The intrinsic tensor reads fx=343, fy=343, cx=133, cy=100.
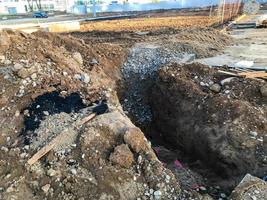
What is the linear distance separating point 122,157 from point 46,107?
1.91 m

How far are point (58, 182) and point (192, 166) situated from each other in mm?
2894

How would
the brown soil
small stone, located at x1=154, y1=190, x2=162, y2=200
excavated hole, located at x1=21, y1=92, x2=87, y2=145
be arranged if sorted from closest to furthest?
small stone, located at x1=154, y1=190, x2=162, y2=200 < excavated hole, located at x1=21, y1=92, x2=87, y2=145 < the brown soil

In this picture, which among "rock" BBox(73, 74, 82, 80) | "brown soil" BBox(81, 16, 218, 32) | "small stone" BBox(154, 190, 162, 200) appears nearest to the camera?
"small stone" BBox(154, 190, 162, 200)

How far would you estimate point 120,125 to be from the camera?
5605 millimetres

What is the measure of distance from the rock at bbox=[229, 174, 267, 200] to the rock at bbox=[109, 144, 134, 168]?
1.49m

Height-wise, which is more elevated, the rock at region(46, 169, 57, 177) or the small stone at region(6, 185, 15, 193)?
the rock at region(46, 169, 57, 177)

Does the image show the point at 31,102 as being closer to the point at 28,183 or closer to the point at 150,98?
the point at 28,183

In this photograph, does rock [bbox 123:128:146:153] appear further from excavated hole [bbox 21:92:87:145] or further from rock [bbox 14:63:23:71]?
rock [bbox 14:63:23:71]

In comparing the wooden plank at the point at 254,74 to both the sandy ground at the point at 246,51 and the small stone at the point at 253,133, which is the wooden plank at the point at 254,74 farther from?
the small stone at the point at 253,133

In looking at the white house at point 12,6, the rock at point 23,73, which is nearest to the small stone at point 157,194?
the rock at point 23,73

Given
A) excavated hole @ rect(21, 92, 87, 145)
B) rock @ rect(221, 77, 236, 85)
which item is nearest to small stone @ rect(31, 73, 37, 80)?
excavated hole @ rect(21, 92, 87, 145)

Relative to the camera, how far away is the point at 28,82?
6480 millimetres

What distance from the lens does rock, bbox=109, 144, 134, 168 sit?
4.98 metres

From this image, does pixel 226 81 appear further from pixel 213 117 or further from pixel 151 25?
pixel 151 25
